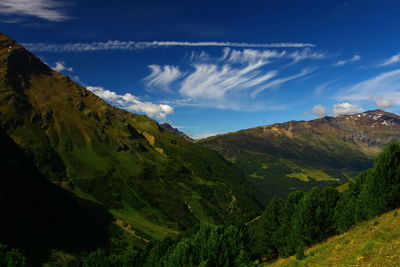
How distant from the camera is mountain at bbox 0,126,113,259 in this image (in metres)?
125

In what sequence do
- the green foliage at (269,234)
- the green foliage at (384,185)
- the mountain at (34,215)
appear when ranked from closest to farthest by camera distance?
1. the green foliage at (384,185)
2. the green foliage at (269,234)
3. the mountain at (34,215)

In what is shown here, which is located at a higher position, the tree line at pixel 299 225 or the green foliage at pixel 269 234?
the tree line at pixel 299 225

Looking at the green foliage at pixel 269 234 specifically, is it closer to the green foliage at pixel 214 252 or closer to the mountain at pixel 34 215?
the green foliage at pixel 214 252

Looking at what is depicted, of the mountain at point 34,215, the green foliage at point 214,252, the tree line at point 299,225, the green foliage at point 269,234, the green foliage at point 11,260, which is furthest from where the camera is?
the mountain at point 34,215

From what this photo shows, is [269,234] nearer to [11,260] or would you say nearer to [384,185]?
[384,185]

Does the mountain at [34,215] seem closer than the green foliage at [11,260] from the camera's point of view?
No

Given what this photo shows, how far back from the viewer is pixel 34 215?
147 meters

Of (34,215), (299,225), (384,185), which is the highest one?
(384,185)

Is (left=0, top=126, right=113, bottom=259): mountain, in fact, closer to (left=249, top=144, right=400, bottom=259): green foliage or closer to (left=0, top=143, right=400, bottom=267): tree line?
(left=0, top=143, right=400, bottom=267): tree line

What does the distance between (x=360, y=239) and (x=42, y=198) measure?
177 m

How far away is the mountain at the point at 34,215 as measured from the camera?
124656 mm

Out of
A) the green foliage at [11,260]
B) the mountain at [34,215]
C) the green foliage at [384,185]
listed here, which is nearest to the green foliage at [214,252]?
the green foliage at [11,260]

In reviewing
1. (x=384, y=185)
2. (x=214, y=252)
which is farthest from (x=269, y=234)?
(x=214, y=252)

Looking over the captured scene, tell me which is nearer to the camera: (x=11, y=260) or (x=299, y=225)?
(x=11, y=260)
